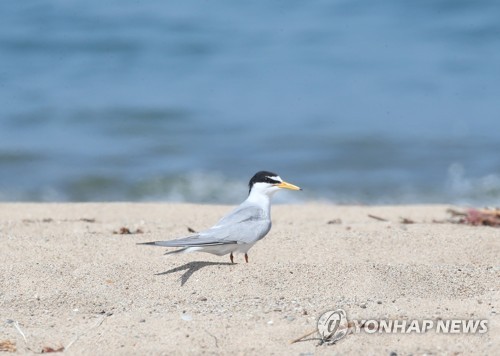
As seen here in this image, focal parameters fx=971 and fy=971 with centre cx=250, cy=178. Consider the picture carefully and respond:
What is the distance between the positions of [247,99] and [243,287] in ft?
23.3

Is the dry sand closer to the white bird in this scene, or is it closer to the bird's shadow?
the bird's shadow

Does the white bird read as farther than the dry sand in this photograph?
Yes

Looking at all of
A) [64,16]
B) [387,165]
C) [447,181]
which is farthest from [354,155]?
[64,16]

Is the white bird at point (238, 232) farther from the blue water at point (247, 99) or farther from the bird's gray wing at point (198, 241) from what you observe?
the blue water at point (247, 99)

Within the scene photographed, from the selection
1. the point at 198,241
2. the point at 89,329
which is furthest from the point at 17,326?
the point at 198,241

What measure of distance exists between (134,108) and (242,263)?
21.6 feet

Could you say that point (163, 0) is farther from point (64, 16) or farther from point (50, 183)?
point (50, 183)

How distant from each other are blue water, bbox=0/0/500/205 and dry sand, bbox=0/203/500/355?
2682 mm

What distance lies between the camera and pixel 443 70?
12.8 metres

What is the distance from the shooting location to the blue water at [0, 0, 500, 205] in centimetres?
996

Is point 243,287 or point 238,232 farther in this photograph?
point 238,232

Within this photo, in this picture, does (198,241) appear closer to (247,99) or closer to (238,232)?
(238,232)

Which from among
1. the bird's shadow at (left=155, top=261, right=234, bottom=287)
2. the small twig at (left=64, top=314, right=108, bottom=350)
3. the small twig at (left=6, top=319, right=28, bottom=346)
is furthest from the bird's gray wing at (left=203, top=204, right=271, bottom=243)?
the small twig at (left=6, top=319, right=28, bottom=346)

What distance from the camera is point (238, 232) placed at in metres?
5.50
